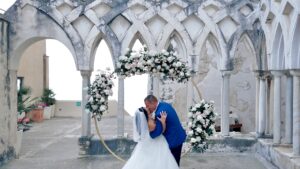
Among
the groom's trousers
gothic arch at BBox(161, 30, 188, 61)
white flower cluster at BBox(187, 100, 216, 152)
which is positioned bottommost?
the groom's trousers

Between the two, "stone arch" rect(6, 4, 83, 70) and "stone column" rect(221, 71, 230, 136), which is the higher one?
"stone arch" rect(6, 4, 83, 70)

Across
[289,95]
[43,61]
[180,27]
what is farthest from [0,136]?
[43,61]

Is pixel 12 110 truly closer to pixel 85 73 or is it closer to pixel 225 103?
pixel 85 73

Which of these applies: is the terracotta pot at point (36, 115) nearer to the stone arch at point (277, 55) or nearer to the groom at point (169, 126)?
the stone arch at point (277, 55)

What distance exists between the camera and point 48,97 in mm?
19781

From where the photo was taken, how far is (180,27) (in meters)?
8.00

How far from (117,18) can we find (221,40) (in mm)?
2311

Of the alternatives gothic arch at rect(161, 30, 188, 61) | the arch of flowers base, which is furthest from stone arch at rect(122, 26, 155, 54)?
the arch of flowers base

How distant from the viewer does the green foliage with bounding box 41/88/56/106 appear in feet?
64.2

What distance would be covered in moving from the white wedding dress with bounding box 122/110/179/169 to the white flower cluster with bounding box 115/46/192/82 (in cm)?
141

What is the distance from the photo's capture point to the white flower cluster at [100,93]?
682 centimetres

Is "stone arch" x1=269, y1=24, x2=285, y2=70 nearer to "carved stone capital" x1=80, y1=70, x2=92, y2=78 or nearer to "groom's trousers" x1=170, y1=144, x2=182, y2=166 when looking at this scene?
"groom's trousers" x1=170, y1=144, x2=182, y2=166

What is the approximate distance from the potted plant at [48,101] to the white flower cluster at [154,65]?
43.5 ft

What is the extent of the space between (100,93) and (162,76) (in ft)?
3.91
